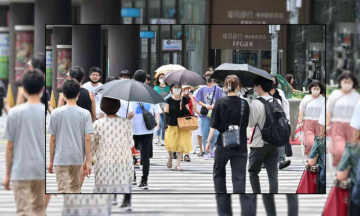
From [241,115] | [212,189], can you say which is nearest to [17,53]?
[241,115]

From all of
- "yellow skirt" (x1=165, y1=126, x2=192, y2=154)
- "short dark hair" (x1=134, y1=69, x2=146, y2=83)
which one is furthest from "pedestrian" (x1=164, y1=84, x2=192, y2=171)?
"short dark hair" (x1=134, y1=69, x2=146, y2=83)

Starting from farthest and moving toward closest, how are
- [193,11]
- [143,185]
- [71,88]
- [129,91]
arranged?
1. [193,11]
2. [143,185]
3. [129,91]
4. [71,88]

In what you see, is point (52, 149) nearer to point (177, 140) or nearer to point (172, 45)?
point (172, 45)

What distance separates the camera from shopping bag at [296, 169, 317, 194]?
23.8 ft

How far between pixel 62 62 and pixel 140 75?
2.34ft

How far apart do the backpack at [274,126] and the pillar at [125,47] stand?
118cm

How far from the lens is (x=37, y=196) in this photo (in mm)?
6121

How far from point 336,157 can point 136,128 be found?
77.2 inches

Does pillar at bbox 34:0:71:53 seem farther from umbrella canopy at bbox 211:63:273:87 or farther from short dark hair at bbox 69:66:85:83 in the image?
umbrella canopy at bbox 211:63:273:87

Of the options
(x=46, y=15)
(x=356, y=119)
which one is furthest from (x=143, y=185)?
(x=46, y=15)

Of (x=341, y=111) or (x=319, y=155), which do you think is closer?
(x=341, y=111)

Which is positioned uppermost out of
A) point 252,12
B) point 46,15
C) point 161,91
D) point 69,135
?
point 252,12

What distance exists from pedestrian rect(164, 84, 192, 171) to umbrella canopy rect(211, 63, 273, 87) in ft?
3.46

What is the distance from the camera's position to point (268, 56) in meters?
6.90
